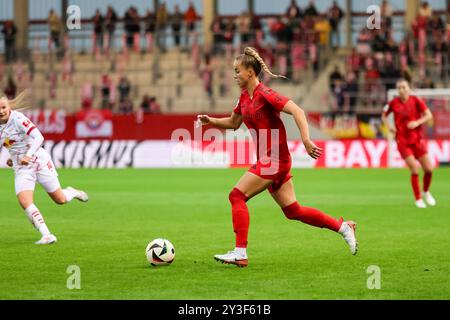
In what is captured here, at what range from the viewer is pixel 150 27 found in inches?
1564

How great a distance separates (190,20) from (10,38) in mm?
7635

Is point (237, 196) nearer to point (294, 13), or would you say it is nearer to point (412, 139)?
point (412, 139)

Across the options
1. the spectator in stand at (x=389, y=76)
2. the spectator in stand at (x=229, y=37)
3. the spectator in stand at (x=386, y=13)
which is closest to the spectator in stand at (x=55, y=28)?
the spectator in stand at (x=229, y=37)

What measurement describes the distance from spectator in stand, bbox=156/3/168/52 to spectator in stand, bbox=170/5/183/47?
→ 338 mm

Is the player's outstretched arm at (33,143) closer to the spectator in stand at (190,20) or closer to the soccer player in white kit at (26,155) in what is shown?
the soccer player in white kit at (26,155)

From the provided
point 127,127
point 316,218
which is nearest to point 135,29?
point 127,127

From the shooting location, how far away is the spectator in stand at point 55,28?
3916 centimetres

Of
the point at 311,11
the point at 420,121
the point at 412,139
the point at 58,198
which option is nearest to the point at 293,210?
the point at 58,198

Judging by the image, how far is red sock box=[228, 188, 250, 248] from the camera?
10352mm

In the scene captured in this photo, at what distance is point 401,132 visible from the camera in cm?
1881

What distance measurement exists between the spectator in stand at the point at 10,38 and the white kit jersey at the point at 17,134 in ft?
92.0

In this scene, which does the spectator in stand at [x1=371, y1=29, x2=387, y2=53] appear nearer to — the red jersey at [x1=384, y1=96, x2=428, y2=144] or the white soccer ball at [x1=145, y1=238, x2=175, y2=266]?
the red jersey at [x1=384, y1=96, x2=428, y2=144]

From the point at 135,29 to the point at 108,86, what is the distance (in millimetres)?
3551
